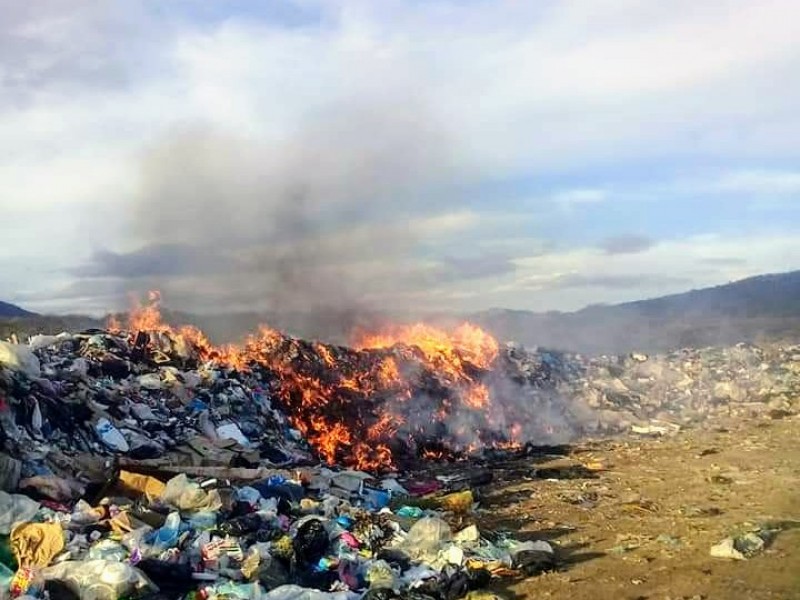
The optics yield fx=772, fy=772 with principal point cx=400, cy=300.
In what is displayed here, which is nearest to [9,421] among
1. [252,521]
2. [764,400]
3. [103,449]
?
[103,449]

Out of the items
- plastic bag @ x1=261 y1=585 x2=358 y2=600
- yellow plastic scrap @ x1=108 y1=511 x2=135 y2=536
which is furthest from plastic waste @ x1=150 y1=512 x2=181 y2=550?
plastic bag @ x1=261 y1=585 x2=358 y2=600

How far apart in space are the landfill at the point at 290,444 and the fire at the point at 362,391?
5 centimetres

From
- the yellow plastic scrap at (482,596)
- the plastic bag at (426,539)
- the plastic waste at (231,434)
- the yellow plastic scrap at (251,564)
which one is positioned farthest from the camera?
the plastic waste at (231,434)

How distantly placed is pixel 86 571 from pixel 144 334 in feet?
33.8

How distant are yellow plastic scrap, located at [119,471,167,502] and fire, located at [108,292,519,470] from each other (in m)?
5.81

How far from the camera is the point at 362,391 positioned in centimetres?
1708

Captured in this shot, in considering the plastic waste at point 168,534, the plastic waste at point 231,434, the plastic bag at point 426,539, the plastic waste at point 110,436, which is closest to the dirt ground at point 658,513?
the plastic bag at point 426,539

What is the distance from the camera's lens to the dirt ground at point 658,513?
686cm

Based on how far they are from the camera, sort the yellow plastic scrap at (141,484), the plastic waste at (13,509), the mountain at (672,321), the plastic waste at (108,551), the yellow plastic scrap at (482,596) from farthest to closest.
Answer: the mountain at (672,321)
the yellow plastic scrap at (141,484)
the plastic waste at (13,509)
the plastic waste at (108,551)
the yellow plastic scrap at (482,596)

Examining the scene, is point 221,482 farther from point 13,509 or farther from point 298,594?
point 298,594

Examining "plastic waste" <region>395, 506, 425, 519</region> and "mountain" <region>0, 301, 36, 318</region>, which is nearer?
"plastic waste" <region>395, 506, 425, 519</region>

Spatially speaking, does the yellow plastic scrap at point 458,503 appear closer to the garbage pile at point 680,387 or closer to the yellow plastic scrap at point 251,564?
the yellow plastic scrap at point 251,564

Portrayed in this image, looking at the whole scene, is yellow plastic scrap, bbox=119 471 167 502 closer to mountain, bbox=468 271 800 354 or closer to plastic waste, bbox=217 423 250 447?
plastic waste, bbox=217 423 250 447

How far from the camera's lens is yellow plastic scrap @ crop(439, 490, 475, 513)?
10133 millimetres
